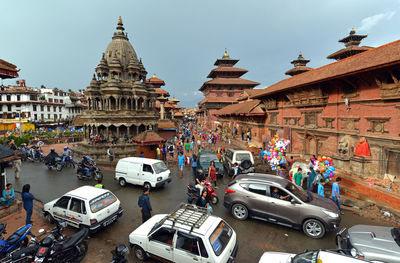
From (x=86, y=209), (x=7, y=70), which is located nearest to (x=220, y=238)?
(x=86, y=209)

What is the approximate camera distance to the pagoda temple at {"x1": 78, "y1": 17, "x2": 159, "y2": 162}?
26.6 m

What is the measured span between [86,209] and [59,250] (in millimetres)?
1542

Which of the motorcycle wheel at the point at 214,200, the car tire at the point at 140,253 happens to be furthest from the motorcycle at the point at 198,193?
the car tire at the point at 140,253

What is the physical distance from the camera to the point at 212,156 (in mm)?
14555

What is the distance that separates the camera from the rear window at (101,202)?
667 cm

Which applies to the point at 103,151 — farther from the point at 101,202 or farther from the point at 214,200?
the point at 214,200

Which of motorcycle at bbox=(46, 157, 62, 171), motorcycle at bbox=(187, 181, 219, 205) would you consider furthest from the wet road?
motorcycle at bbox=(46, 157, 62, 171)

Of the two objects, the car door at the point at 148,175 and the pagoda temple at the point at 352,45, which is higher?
the pagoda temple at the point at 352,45

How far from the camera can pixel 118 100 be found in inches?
1102

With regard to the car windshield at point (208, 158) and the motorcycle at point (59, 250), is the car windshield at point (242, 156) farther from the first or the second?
the motorcycle at point (59, 250)

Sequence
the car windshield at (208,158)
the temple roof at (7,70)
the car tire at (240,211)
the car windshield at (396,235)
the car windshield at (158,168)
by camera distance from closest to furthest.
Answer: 1. the car windshield at (396,235)
2. the car tire at (240,211)
3. the temple roof at (7,70)
4. the car windshield at (158,168)
5. the car windshield at (208,158)

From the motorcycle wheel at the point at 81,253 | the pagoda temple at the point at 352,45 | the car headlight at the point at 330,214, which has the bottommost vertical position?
the motorcycle wheel at the point at 81,253

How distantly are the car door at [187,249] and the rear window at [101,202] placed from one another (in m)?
3.53

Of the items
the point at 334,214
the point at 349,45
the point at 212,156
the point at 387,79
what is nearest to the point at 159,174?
the point at 212,156
